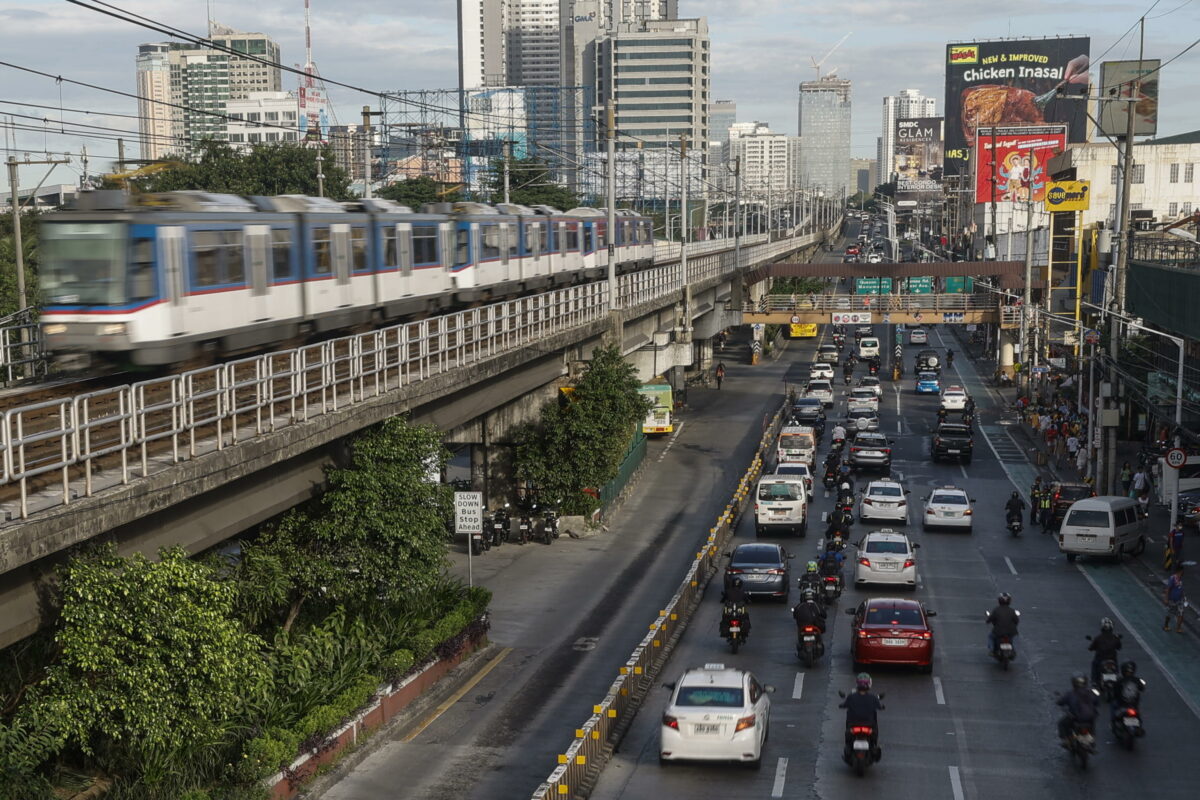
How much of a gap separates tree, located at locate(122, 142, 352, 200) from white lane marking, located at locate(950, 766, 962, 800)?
3085 inches

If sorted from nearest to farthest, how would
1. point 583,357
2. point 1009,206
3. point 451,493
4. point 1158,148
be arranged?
1. point 451,493
2. point 583,357
3. point 1158,148
4. point 1009,206

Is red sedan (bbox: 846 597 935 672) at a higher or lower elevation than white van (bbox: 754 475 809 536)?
higher

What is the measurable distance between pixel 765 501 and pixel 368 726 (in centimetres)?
2073

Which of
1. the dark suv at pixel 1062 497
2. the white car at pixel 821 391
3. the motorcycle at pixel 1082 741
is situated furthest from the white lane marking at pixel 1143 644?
the white car at pixel 821 391

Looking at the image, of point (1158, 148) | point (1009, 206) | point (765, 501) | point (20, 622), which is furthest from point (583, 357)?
point (1009, 206)

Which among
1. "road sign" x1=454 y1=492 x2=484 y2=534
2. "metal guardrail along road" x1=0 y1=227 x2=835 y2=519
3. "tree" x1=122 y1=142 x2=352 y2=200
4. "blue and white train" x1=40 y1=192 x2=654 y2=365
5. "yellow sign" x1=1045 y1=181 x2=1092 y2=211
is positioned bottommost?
"road sign" x1=454 y1=492 x2=484 y2=534

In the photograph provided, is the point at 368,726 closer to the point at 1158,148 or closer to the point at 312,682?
the point at 312,682

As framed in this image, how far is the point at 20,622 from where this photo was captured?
14867 millimetres

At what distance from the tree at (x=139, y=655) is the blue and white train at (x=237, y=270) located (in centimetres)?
751

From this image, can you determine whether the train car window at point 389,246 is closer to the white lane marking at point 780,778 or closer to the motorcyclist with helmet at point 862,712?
the white lane marking at point 780,778

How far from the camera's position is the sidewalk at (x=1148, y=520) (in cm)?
3453

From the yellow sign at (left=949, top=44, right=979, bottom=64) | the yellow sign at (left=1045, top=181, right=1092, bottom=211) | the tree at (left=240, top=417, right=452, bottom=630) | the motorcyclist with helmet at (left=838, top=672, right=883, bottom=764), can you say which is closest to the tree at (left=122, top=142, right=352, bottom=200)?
the yellow sign at (left=1045, top=181, right=1092, bottom=211)

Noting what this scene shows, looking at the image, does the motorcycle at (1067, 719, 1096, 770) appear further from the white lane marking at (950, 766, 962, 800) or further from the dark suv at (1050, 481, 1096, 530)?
the dark suv at (1050, 481, 1096, 530)

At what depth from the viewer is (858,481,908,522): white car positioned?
4222 centimetres
